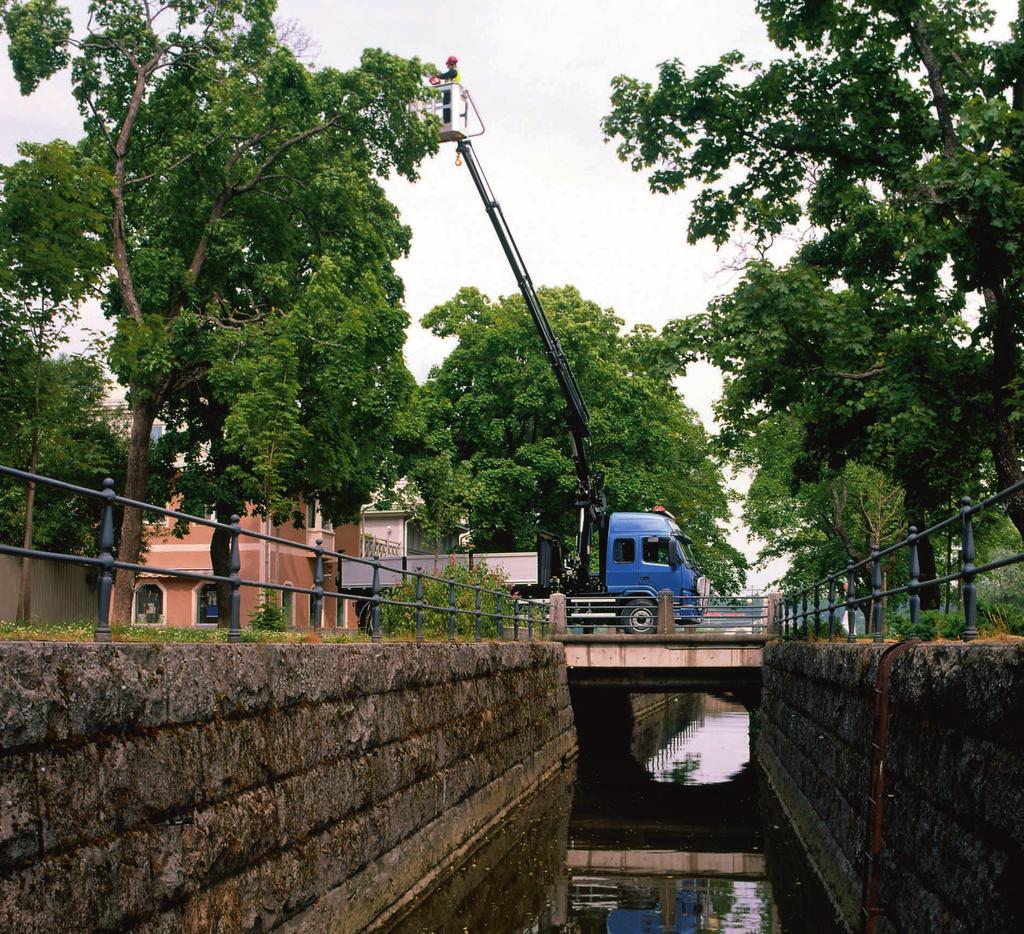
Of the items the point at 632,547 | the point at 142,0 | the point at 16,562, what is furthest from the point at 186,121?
the point at 16,562

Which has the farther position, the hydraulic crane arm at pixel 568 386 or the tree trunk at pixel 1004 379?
the hydraulic crane arm at pixel 568 386

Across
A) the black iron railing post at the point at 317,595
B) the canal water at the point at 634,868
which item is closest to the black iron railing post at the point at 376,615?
the black iron railing post at the point at 317,595

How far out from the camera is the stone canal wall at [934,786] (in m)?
5.15

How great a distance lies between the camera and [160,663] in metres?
6.16

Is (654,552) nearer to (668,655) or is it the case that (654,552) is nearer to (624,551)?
(624,551)

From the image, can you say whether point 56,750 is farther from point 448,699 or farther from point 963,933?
point 448,699

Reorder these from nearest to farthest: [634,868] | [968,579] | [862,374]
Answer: [968,579] → [634,868] → [862,374]

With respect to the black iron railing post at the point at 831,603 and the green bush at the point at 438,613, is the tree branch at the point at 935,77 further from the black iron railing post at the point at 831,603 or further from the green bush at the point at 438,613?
the green bush at the point at 438,613

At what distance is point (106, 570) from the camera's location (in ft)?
19.7

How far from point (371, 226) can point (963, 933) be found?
25840mm

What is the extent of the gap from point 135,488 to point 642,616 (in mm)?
12559

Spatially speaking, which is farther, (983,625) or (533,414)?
(533,414)

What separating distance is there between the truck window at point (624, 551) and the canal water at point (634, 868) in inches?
383

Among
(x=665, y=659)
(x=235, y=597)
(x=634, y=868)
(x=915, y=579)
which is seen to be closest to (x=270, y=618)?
(x=235, y=597)
